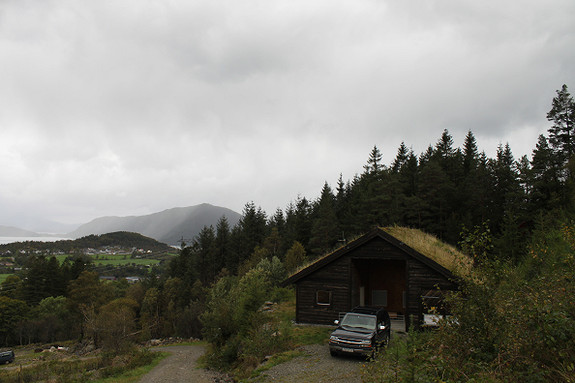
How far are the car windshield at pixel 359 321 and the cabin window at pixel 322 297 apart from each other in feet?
19.1

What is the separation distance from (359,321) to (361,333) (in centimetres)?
88

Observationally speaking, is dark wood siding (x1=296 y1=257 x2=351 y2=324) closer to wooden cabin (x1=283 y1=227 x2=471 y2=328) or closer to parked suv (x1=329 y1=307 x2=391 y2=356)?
wooden cabin (x1=283 y1=227 x2=471 y2=328)

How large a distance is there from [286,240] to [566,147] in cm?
4949

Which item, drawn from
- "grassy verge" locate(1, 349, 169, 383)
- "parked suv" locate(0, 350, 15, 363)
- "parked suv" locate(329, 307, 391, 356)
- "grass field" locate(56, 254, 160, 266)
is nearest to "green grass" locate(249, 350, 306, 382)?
"parked suv" locate(329, 307, 391, 356)

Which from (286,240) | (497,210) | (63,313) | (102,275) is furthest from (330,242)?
Answer: (102,275)

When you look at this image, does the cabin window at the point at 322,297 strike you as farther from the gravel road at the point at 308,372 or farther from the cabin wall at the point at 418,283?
the gravel road at the point at 308,372

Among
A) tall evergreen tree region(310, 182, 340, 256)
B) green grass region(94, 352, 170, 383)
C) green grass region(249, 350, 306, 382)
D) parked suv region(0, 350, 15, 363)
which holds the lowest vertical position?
parked suv region(0, 350, 15, 363)

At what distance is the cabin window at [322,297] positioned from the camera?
2231 cm

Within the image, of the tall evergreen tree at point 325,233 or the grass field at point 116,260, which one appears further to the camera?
the grass field at point 116,260

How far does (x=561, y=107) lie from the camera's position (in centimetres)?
5216

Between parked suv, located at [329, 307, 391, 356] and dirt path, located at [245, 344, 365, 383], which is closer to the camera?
dirt path, located at [245, 344, 365, 383]

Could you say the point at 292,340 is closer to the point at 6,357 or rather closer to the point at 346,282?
the point at 346,282

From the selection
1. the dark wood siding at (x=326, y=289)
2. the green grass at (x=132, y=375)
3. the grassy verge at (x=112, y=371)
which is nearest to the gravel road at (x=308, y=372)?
the green grass at (x=132, y=375)

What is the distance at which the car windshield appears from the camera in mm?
15816
